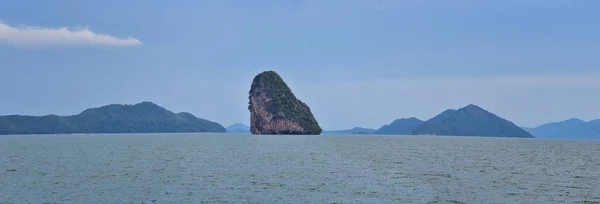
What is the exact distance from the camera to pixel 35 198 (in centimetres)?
5338

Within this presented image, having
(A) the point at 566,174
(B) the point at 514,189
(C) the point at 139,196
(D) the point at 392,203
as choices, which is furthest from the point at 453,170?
(C) the point at 139,196

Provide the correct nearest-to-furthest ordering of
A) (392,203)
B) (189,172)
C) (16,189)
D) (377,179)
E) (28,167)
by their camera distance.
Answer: (392,203)
(16,189)
(377,179)
(189,172)
(28,167)

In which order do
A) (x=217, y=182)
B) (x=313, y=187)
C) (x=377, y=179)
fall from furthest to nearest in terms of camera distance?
1. (x=377, y=179)
2. (x=217, y=182)
3. (x=313, y=187)

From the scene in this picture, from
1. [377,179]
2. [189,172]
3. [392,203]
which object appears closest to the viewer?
[392,203]

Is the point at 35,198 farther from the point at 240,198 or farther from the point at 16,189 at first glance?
the point at 240,198

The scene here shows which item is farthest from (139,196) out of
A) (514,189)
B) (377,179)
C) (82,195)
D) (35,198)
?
(514,189)

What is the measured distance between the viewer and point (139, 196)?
181 feet

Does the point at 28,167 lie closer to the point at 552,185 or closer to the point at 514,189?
the point at 514,189

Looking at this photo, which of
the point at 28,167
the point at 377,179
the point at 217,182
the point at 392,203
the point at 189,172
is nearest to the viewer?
the point at 392,203

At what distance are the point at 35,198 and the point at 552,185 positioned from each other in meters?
63.8

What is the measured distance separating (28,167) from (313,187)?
176ft

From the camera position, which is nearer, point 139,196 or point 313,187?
point 139,196

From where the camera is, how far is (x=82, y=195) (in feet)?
183

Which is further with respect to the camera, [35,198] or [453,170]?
[453,170]
